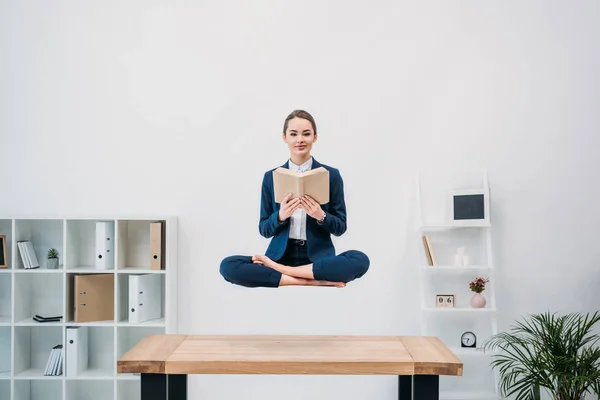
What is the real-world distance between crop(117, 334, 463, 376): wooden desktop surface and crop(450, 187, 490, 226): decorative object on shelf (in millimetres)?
1505

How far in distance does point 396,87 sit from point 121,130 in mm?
1984

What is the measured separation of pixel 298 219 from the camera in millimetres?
3162

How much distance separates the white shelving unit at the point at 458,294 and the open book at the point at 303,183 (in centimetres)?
196

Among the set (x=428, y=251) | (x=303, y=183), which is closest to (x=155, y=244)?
(x=428, y=251)

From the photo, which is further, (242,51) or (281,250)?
(242,51)

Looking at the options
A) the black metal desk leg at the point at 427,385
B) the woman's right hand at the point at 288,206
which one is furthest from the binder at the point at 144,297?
the black metal desk leg at the point at 427,385

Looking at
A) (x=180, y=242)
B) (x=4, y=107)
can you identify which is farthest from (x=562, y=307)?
(x=4, y=107)

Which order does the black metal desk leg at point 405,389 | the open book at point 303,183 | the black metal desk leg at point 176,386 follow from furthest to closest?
the black metal desk leg at point 405,389, the black metal desk leg at point 176,386, the open book at point 303,183

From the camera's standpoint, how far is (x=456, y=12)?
496 centimetres

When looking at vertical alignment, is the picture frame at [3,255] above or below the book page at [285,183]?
below

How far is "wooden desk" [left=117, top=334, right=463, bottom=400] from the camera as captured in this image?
299 centimetres

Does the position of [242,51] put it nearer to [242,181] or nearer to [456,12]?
[242,181]

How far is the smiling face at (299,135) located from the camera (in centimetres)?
308

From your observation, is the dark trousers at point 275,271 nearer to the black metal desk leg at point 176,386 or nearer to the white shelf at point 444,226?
the black metal desk leg at point 176,386
